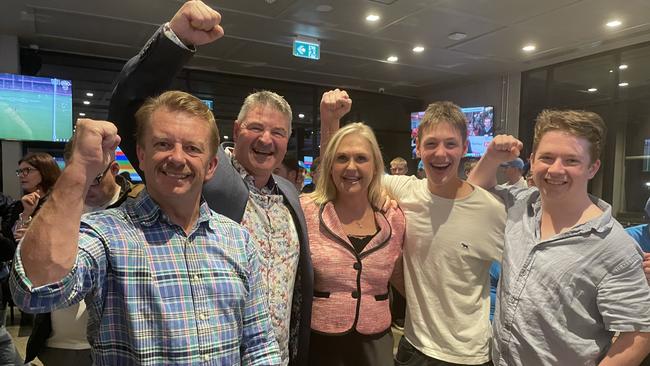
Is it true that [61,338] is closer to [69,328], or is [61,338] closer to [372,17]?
[69,328]

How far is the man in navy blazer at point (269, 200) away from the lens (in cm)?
145

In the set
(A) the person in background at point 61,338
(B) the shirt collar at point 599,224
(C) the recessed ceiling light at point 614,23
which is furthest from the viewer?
(C) the recessed ceiling light at point 614,23

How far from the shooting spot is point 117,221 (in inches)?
42.7

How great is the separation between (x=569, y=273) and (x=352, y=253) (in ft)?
2.51

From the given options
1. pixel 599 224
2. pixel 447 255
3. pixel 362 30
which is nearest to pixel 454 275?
pixel 447 255

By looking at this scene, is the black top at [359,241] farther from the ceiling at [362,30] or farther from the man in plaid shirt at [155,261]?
the ceiling at [362,30]

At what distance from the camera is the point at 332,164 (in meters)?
1.93

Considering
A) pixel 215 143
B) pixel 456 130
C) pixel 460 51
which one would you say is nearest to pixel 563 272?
pixel 456 130

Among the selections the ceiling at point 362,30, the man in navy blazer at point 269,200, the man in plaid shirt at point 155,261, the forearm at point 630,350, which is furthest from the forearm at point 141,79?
the ceiling at point 362,30

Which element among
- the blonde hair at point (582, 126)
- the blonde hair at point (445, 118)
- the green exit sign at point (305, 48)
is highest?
the green exit sign at point (305, 48)

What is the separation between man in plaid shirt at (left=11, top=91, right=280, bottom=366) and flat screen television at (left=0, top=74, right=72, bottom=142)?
640 cm

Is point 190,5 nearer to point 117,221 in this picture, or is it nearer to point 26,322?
point 117,221

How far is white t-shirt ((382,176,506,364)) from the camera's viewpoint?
1738 millimetres

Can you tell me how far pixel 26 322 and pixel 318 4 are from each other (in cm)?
464
